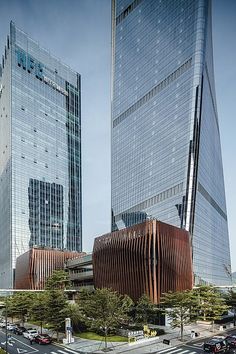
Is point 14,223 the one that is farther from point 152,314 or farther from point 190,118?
point 152,314

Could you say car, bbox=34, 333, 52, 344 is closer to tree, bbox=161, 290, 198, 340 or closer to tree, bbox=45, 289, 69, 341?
tree, bbox=45, 289, 69, 341

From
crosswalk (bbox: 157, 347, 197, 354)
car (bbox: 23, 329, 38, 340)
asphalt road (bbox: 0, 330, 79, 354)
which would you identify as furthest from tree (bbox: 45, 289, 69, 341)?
crosswalk (bbox: 157, 347, 197, 354)

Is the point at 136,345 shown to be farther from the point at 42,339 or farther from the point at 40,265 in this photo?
the point at 40,265

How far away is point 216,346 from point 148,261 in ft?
112

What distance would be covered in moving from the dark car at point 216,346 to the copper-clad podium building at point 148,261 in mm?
29556

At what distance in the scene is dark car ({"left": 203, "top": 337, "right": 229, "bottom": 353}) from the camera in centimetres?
5662

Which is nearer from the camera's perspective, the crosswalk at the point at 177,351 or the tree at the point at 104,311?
the crosswalk at the point at 177,351

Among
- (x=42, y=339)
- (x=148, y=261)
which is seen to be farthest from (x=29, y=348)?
(x=148, y=261)

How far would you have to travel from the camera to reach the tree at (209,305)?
7612 centimetres

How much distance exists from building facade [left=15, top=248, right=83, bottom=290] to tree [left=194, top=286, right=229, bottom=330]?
8098cm

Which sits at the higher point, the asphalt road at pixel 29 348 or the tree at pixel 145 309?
the tree at pixel 145 309

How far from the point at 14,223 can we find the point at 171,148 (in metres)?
82.9

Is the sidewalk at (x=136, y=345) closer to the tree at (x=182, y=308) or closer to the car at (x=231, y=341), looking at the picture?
the tree at (x=182, y=308)

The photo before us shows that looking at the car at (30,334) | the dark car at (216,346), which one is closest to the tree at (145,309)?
the car at (30,334)
